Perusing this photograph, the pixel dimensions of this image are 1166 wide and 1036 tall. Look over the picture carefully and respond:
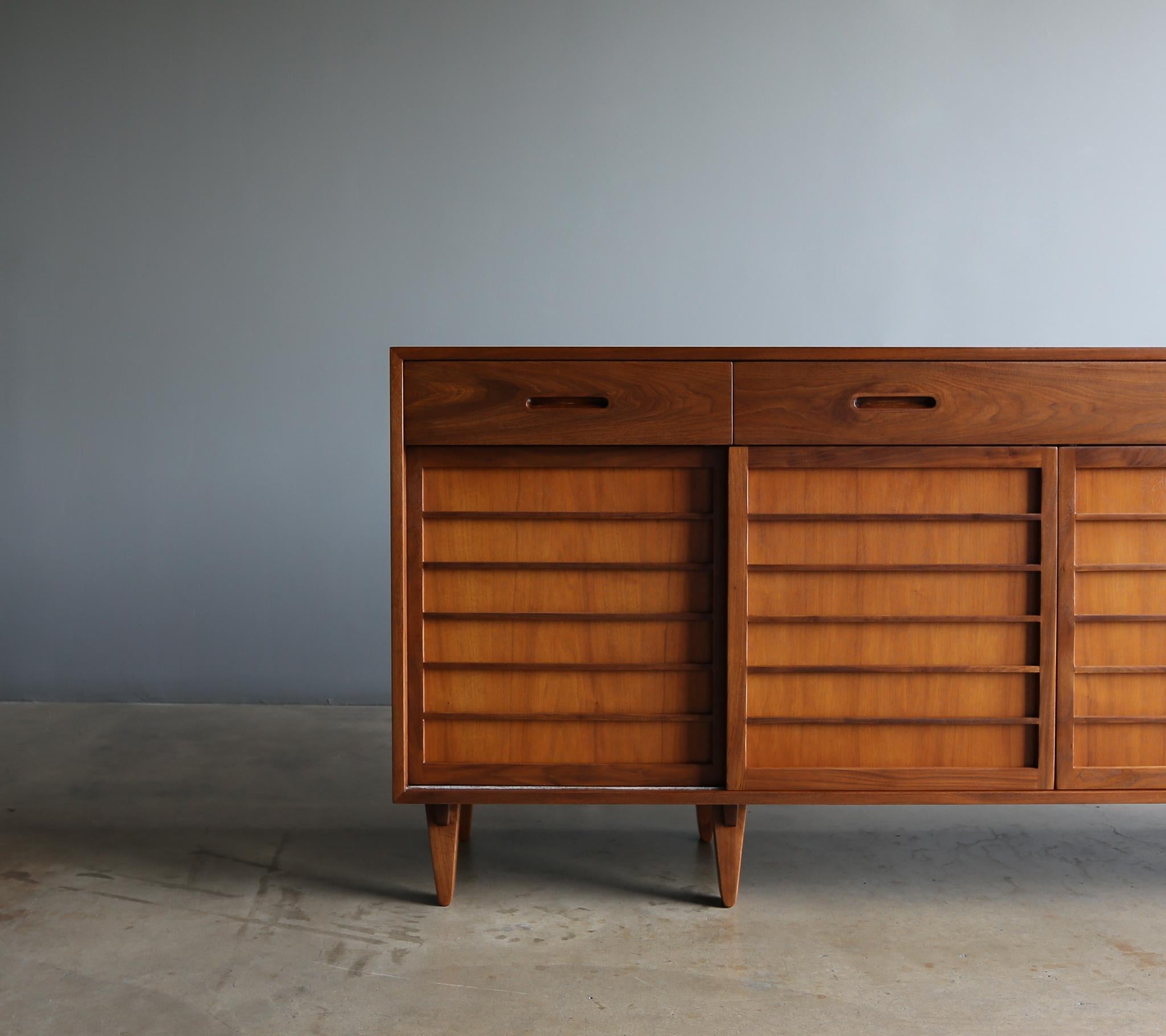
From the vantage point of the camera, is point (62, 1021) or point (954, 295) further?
point (954, 295)

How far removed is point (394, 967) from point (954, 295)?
2.49m

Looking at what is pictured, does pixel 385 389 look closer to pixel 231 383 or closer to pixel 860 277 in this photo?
pixel 231 383

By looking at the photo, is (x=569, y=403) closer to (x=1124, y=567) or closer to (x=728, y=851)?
(x=728, y=851)

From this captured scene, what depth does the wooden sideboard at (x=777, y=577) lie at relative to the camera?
5.32ft

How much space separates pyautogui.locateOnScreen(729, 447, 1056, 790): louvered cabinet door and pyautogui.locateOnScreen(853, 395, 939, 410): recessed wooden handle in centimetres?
7

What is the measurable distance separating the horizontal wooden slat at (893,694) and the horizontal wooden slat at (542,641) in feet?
0.65

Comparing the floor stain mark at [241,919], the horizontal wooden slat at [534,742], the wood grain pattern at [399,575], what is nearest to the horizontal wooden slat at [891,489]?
the horizontal wooden slat at [534,742]

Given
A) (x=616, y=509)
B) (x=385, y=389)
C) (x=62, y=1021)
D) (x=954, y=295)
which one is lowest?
(x=62, y=1021)

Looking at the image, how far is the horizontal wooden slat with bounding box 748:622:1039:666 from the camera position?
1.64m

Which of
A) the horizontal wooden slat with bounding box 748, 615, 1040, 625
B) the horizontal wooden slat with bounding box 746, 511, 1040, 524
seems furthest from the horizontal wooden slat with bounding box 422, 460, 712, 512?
the horizontal wooden slat with bounding box 748, 615, 1040, 625

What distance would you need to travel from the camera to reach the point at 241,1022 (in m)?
1.31

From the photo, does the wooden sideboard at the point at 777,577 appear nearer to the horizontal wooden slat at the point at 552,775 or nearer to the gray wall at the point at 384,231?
the horizontal wooden slat at the point at 552,775

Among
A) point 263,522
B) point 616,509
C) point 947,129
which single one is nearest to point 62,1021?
point 616,509

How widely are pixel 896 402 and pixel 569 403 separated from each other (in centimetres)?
54
